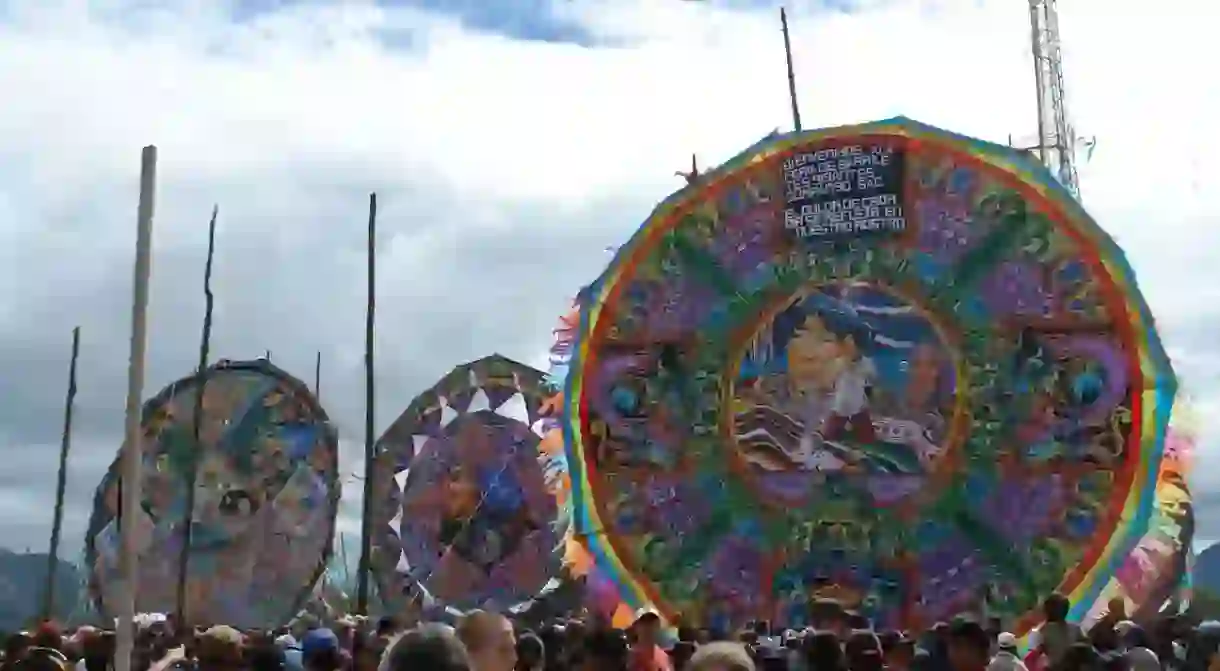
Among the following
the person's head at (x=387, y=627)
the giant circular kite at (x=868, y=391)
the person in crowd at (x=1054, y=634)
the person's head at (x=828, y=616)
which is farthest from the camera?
the giant circular kite at (x=868, y=391)

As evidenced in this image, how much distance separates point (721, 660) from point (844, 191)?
29.5ft

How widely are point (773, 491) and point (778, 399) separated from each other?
79cm

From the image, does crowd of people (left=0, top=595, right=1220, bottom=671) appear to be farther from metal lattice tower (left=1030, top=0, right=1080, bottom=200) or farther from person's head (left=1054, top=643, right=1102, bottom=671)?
metal lattice tower (left=1030, top=0, right=1080, bottom=200)

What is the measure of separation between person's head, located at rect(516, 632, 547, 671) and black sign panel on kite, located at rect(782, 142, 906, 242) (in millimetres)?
6074

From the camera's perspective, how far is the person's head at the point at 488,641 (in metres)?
4.07

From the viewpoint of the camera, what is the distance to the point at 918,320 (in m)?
11.7

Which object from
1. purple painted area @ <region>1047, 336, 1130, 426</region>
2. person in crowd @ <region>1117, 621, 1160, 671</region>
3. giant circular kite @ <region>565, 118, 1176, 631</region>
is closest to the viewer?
person in crowd @ <region>1117, 621, 1160, 671</region>

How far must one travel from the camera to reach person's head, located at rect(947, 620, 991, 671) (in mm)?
5117

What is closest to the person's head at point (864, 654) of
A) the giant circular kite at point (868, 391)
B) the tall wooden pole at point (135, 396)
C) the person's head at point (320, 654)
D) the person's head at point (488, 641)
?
the person's head at point (488, 641)

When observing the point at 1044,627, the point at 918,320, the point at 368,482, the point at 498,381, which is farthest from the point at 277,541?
the point at 1044,627

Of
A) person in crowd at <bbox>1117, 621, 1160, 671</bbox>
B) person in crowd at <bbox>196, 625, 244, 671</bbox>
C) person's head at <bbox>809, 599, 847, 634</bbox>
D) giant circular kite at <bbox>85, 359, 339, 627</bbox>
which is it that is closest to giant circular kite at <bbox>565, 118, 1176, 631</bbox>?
person in crowd at <bbox>1117, 621, 1160, 671</bbox>

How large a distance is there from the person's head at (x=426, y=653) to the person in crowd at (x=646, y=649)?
390 cm

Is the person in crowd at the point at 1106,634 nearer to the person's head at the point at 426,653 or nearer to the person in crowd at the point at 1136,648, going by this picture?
the person in crowd at the point at 1136,648

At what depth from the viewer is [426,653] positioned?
291 centimetres
